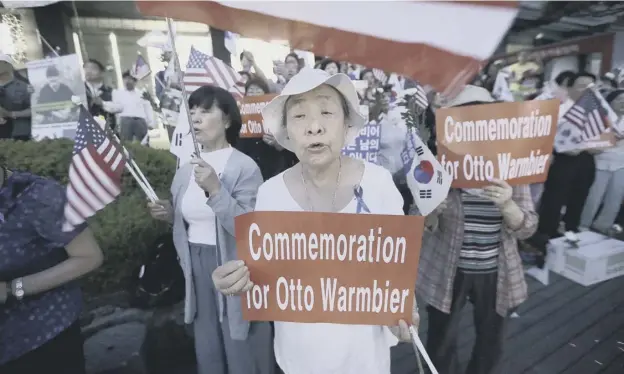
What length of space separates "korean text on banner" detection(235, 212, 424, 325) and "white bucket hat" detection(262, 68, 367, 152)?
1.22 feet

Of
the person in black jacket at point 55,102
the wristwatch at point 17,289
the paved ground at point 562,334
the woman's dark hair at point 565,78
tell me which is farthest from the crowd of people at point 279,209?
the woman's dark hair at point 565,78

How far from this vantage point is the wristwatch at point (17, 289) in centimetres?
175

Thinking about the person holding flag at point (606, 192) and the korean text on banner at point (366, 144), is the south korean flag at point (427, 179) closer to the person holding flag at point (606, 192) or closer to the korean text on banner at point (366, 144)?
the korean text on banner at point (366, 144)

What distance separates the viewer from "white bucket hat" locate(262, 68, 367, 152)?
4.95 ft

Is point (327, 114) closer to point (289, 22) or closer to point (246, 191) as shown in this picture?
point (289, 22)

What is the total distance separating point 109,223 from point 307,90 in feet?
8.19

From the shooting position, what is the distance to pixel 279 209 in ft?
5.37

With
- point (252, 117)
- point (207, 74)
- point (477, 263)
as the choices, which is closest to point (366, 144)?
point (252, 117)

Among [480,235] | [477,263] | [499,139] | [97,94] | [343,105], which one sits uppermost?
[97,94]

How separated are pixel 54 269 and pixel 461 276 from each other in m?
2.08

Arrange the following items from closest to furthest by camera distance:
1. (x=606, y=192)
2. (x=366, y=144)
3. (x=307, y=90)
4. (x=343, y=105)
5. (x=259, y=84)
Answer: (x=307, y=90)
(x=343, y=105)
(x=366, y=144)
(x=259, y=84)
(x=606, y=192)

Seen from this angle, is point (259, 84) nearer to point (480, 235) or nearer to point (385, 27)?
point (480, 235)

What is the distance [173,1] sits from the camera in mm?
1542

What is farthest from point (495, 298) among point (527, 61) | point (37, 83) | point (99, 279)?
point (527, 61)
